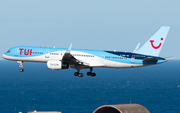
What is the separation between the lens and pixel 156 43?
75.6 m

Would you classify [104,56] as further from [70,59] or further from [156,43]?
[156,43]

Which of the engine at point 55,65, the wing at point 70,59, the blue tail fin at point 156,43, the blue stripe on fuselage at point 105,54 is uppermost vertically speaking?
the blue tail fin at point 156,43

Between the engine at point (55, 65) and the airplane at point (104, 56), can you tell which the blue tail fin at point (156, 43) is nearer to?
the airplane at point (104, 56)

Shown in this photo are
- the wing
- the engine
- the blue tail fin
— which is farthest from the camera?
the blue tail fin

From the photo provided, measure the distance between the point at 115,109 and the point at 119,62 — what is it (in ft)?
149

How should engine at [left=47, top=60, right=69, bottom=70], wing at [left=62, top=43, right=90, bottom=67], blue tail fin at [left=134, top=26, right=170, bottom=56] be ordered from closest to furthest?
wing at [left=62, top=43, right=90, bottom=67], engine at [left=47, top=60, right=69, bottom=70], blue tail fin at [left=134, top=26, right=170, bottom=56]

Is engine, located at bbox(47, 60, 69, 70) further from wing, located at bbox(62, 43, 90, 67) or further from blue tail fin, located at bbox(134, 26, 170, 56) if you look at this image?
blue tail fin, located at bbox(134, 26, 170, 56)

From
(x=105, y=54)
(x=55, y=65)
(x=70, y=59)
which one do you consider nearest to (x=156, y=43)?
(x=105, y=54)

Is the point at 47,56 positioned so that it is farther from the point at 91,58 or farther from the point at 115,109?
the point at 115,109

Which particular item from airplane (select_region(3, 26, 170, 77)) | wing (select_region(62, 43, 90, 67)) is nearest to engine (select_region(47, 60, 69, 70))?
airplane (select_region(3, 26, 170, 77))

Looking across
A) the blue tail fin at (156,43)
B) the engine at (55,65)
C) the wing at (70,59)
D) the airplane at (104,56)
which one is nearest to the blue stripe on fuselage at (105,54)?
the airplane at (104,56)

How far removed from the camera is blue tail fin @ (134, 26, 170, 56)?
7525 centimetres

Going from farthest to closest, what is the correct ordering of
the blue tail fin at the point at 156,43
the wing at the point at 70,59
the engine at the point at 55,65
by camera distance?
the blue tail fin at the point at 156,43
the engine at the point at 55,65
the wing at the point at 70,59

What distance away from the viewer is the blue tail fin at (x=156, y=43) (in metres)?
75.2
